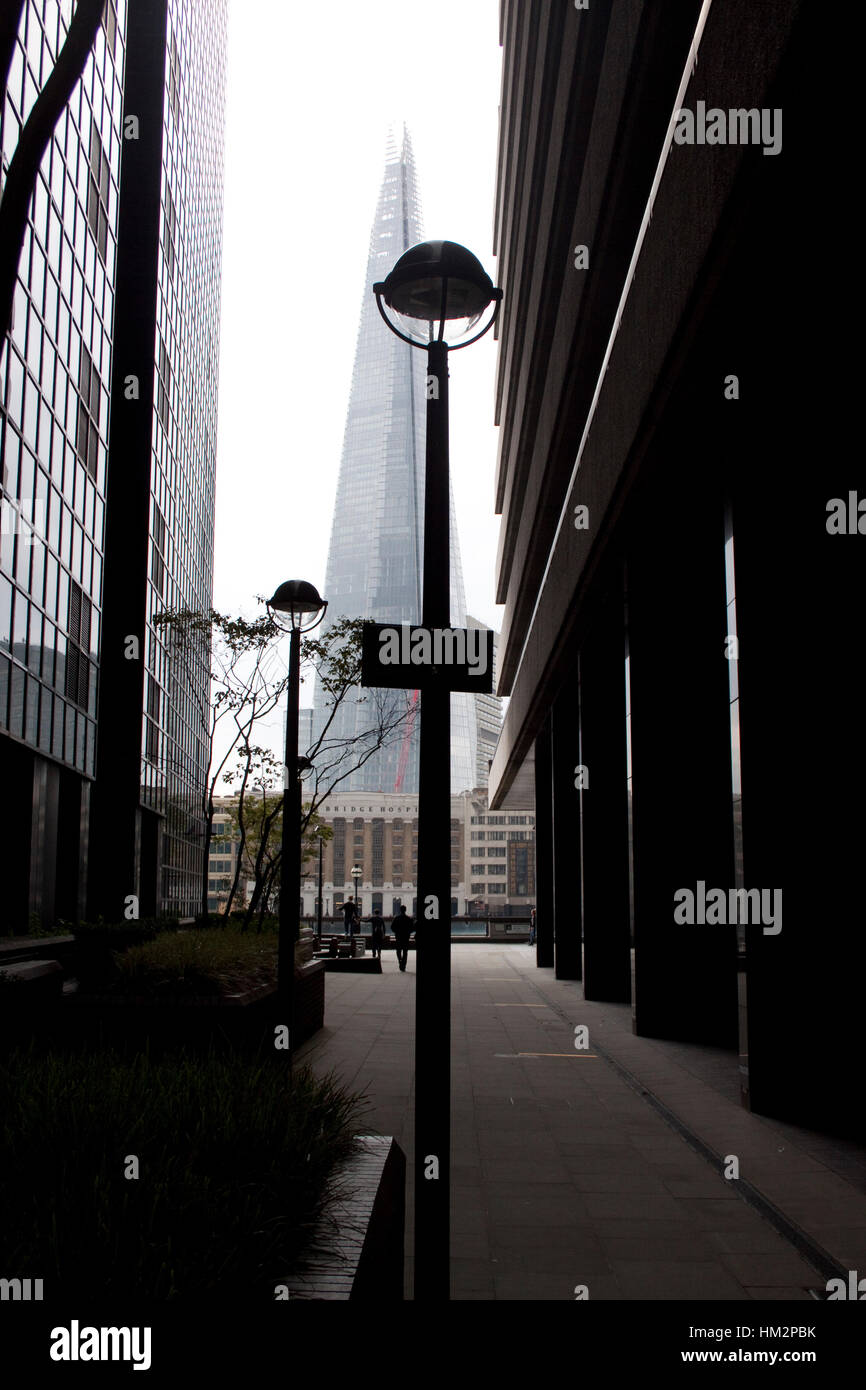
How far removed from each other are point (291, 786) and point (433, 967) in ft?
25.9

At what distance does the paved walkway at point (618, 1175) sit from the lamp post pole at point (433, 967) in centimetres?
156

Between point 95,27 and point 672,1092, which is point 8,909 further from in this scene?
point 95,27

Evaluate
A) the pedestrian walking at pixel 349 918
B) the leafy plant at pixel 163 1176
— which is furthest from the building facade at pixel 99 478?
the leafy plant at pixel 163 1176

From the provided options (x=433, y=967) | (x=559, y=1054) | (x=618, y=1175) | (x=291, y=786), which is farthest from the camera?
(x=559, y=1054)

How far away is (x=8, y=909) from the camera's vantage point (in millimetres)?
24828

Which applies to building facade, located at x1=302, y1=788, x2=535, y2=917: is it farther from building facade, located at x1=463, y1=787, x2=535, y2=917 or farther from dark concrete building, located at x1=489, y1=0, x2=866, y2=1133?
dark concrete building, located at x1=489, y1=0, x2=866, y2=1133

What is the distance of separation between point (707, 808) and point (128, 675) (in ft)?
70.9

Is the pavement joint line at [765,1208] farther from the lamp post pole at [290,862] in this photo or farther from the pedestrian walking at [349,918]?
the pedestrian walking at [349,918]

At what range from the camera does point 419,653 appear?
5203mm

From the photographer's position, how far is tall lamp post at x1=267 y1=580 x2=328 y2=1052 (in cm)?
1216

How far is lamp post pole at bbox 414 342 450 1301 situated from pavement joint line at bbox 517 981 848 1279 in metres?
2.95

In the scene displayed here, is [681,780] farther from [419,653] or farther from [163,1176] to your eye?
[163,1176]

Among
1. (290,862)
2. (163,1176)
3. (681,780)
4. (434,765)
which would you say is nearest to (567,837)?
(681,780)

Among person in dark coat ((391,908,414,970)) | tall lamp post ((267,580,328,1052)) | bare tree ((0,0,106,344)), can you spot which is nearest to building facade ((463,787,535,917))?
person in dark coat ((391,908,414,970))
